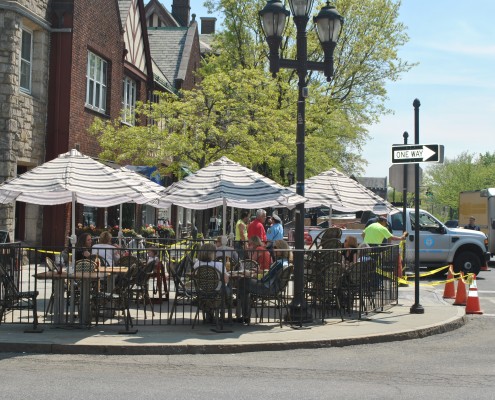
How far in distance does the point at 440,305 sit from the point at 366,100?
25.2 meters

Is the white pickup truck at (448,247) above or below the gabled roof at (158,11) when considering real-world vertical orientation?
below

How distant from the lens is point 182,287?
11.9 meters

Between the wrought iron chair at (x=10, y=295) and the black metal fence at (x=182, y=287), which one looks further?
the black metal fence at (x=182, y=287)

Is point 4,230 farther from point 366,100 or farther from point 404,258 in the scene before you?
point 366,100

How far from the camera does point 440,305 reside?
14383 mm

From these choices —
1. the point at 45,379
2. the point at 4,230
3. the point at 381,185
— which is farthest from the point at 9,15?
the point at 381,185

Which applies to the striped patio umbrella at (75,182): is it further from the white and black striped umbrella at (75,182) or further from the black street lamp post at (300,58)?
the black street lamp post at (300,58)

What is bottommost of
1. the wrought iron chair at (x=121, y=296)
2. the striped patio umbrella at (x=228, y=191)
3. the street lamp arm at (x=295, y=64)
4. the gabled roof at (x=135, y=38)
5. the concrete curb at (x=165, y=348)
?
the concrete curb at (x=165, y=348)

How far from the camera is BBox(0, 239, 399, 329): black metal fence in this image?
35.2 ft

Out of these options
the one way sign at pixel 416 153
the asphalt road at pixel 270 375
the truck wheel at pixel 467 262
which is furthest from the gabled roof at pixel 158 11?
the asphalt road at pixel 270 375

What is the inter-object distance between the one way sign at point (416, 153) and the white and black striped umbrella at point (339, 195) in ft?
14.3

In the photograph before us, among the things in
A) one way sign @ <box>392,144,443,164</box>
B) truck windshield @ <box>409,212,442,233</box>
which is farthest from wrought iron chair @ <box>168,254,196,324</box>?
truck windshield @ <box>409,212,442,233</box>

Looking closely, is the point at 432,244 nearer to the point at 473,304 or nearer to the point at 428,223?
the point at 428,223

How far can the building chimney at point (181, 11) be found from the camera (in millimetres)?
52031
